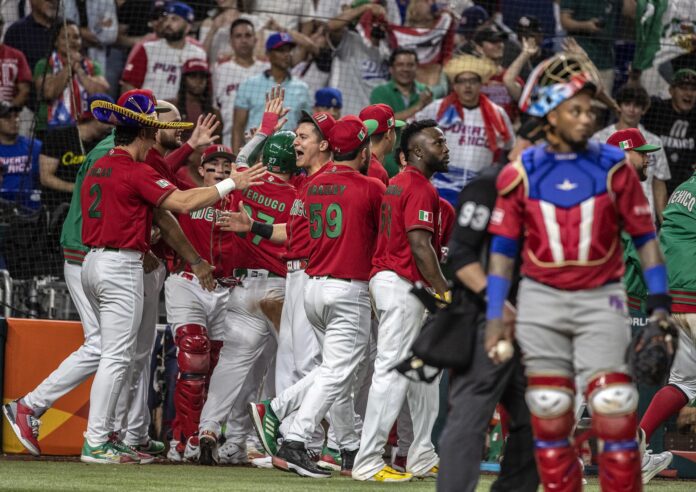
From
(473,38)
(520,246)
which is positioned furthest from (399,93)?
(520,246)

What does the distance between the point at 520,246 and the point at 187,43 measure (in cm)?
929

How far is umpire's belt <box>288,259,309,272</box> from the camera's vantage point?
30.0 feet

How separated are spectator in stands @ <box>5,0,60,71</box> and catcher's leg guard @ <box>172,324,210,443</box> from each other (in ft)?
17.7

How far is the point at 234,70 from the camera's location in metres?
13.9

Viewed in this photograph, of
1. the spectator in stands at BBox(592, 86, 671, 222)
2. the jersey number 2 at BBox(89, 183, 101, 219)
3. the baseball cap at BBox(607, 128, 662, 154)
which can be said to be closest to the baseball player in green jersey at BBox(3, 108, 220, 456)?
the jersey number 2 at BBox(89, 183, 101, 219)

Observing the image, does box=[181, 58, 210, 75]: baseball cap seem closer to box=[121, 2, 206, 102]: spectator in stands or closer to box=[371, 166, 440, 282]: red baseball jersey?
box=[121, 2, 206, 102]: spectator in stands

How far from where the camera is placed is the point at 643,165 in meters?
9.17

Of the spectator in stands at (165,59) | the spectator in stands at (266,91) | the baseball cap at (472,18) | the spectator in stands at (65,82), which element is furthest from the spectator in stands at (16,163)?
the baseball cap at (472,18)

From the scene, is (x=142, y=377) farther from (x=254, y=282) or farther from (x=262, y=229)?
(x=262, y=229)

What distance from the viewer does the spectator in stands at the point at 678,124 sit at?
14.2m

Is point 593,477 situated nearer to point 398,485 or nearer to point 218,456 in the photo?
point 398,485

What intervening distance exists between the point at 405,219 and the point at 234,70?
6.46 metres

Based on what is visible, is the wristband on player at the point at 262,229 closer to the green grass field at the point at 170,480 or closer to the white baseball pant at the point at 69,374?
the white baseball pant at the point at 69,374

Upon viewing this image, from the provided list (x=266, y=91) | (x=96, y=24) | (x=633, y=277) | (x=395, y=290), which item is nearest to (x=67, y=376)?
(x=395, y=290)
